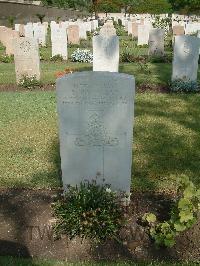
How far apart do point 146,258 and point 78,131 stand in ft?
5.41

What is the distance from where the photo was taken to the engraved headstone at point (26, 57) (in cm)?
1179

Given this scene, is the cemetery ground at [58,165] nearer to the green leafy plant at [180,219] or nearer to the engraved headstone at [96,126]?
the green leafy plant at [180,219]

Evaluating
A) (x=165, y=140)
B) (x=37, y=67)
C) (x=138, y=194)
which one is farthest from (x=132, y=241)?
(x=37, y=67)

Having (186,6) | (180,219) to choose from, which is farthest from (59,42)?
(186,6)

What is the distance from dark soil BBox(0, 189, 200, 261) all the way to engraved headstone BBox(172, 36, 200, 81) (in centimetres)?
729

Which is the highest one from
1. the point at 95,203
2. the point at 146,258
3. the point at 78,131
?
the point at 78,131

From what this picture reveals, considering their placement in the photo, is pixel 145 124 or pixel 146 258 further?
pixel 145 124

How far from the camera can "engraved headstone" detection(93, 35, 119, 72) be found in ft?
39.1

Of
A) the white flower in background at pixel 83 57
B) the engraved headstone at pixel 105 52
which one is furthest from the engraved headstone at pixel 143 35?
the engraved headstone at pixel 105 52

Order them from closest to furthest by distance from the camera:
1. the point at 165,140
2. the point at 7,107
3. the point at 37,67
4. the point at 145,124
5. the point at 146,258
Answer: the point at 146,258, the point at 165,140, the point at 145,124, the point at 7,107, the point at 37,67

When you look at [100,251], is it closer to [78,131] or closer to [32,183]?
[78,131]

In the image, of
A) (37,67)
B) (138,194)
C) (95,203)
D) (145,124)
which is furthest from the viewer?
(37,67)

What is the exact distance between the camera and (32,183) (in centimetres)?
603

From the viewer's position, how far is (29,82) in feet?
40.0
